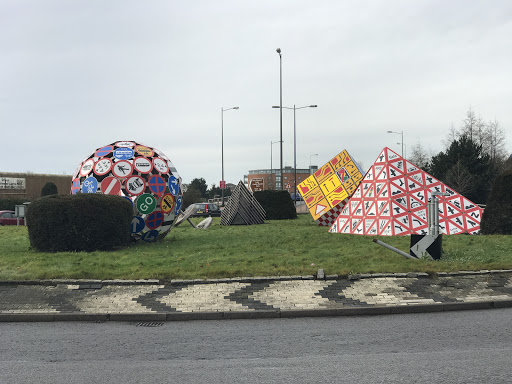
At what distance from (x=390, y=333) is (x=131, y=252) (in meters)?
8.73

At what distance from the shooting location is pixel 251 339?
21.2 feet

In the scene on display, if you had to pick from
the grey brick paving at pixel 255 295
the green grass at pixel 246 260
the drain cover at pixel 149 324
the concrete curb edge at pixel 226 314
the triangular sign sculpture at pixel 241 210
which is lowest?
the drain cover at pixel 149 324

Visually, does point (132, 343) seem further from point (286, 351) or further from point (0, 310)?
point (0, 310)

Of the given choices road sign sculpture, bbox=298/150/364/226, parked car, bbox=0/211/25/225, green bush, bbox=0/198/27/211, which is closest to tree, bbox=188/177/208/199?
green bush, bbox=0/198/27/211

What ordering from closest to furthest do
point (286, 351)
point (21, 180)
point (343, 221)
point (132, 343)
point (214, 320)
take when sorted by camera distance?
point (286, 351) → point (132, 343) → point (214, 320) → point (343, 221) → point (21, 180)

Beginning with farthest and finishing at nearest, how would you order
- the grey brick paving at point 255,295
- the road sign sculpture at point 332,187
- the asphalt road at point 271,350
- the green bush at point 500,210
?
the road sign sculpture at point 332,187 → the green bush at point 500,210 → the grey brick paving at point 255,295 → the asphalt road at point 271,350

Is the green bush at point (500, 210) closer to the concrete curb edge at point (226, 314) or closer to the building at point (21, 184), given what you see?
the concrete curb edge at point (226, 314)

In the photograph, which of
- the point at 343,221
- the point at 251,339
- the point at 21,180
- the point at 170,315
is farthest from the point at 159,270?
the point at 21,180

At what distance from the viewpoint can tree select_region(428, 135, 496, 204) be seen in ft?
145

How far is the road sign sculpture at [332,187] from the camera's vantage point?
24.6m

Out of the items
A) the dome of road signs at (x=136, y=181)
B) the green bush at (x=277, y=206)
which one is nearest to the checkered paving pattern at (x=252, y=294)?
the dome of road signs at (x=136, y=181)

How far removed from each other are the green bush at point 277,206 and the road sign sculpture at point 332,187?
9.73 m

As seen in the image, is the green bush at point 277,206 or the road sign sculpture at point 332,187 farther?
the green bush at point 277,206

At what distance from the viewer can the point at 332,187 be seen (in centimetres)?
2530
